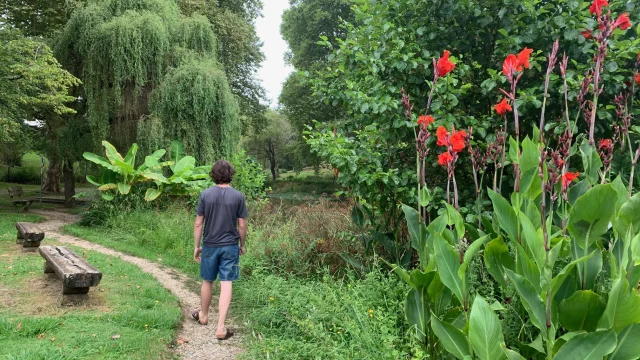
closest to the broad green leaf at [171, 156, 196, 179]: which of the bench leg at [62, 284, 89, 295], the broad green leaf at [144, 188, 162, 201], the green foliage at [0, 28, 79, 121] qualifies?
the broad green leaf at [144, 188, 162, 201]

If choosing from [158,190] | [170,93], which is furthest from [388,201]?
[170,93]

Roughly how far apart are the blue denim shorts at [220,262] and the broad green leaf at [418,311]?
6.67ft

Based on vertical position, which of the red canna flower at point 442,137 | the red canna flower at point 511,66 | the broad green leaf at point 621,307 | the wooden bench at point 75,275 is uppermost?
the red canna flower at point 511,66

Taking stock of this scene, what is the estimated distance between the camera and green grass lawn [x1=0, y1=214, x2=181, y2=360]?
3439 mm

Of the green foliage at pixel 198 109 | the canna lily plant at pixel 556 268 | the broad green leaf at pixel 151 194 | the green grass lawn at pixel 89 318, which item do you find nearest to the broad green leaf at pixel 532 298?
the canna lily plant at pixel 556 268

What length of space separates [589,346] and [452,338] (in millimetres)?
651

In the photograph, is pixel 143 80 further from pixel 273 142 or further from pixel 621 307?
pixel 273 142

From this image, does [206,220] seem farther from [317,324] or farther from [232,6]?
[232,6]

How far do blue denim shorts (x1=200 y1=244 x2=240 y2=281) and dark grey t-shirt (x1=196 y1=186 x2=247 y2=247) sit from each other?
6 centimetres

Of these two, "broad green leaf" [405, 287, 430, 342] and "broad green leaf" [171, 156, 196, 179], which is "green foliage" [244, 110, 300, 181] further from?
"broad green leaf" [405, 287, 430, 342]

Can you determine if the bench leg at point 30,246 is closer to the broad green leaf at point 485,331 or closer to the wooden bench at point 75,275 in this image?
the wooden bench at point 75,275

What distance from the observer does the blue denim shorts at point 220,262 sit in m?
4.30

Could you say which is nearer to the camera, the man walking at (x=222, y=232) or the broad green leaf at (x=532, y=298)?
the broad green leaf at (x=532, y=298)

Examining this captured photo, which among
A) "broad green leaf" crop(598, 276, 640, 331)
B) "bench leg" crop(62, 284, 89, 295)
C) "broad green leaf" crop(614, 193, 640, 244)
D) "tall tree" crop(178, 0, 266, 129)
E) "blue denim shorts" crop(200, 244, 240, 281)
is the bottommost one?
"bench leg" crop(62, 284, 89, 295)
